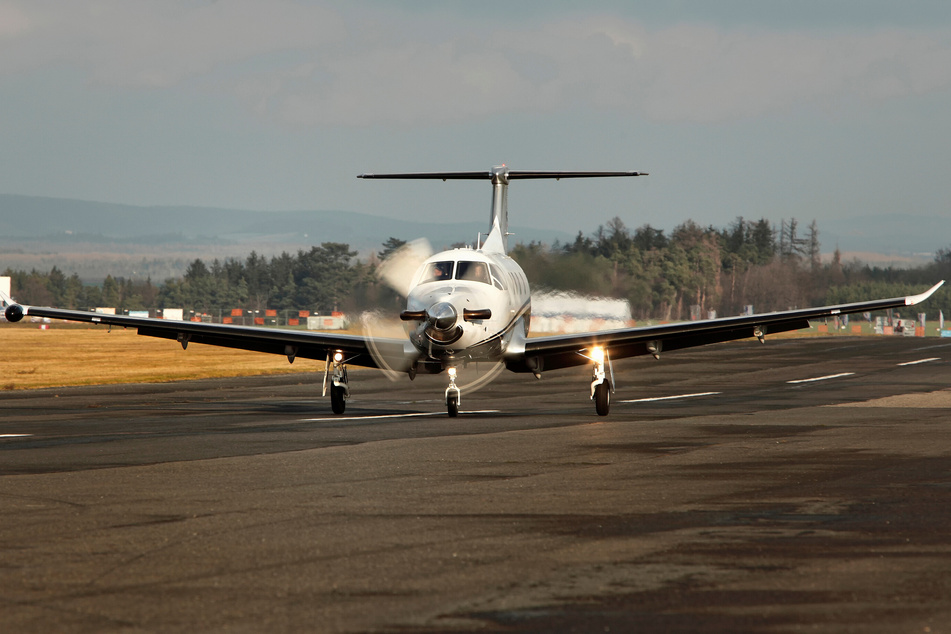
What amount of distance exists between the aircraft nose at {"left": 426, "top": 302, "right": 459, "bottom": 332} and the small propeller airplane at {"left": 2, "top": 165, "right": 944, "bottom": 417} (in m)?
0.02

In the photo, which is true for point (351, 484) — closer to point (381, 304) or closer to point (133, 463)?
point (133, 463)

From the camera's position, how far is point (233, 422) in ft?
75.0

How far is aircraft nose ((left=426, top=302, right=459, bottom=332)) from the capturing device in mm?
21969

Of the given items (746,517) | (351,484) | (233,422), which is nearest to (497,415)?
(233,422)

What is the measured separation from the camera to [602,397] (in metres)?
24.5

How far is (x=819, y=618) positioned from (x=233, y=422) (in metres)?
17.7

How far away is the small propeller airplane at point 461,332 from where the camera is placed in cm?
2283

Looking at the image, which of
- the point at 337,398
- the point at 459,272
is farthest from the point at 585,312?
the point at 337,398

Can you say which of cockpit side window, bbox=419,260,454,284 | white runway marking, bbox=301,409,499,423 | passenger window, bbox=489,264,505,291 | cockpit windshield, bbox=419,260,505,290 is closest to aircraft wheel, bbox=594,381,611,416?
white runway marking, bbox=301,409,499,423

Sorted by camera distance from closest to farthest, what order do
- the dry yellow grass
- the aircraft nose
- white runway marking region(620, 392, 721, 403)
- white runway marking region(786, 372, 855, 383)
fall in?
the aircraft nose
white runway marking region(620, 392, 721, 403)
white runway marking region(786, 372, 855, 383)
the dry yellow grass

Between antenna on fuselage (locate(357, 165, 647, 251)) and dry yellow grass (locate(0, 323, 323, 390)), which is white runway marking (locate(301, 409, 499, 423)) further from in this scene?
dry yellow grass (locate(0, 323, 323, 390))

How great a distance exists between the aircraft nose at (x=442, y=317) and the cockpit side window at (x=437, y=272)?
5.00 feet

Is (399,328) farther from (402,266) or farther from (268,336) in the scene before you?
(268,336)

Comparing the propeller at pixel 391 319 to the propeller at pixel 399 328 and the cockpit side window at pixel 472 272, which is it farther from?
the cockpit side window at pixel 472 272
